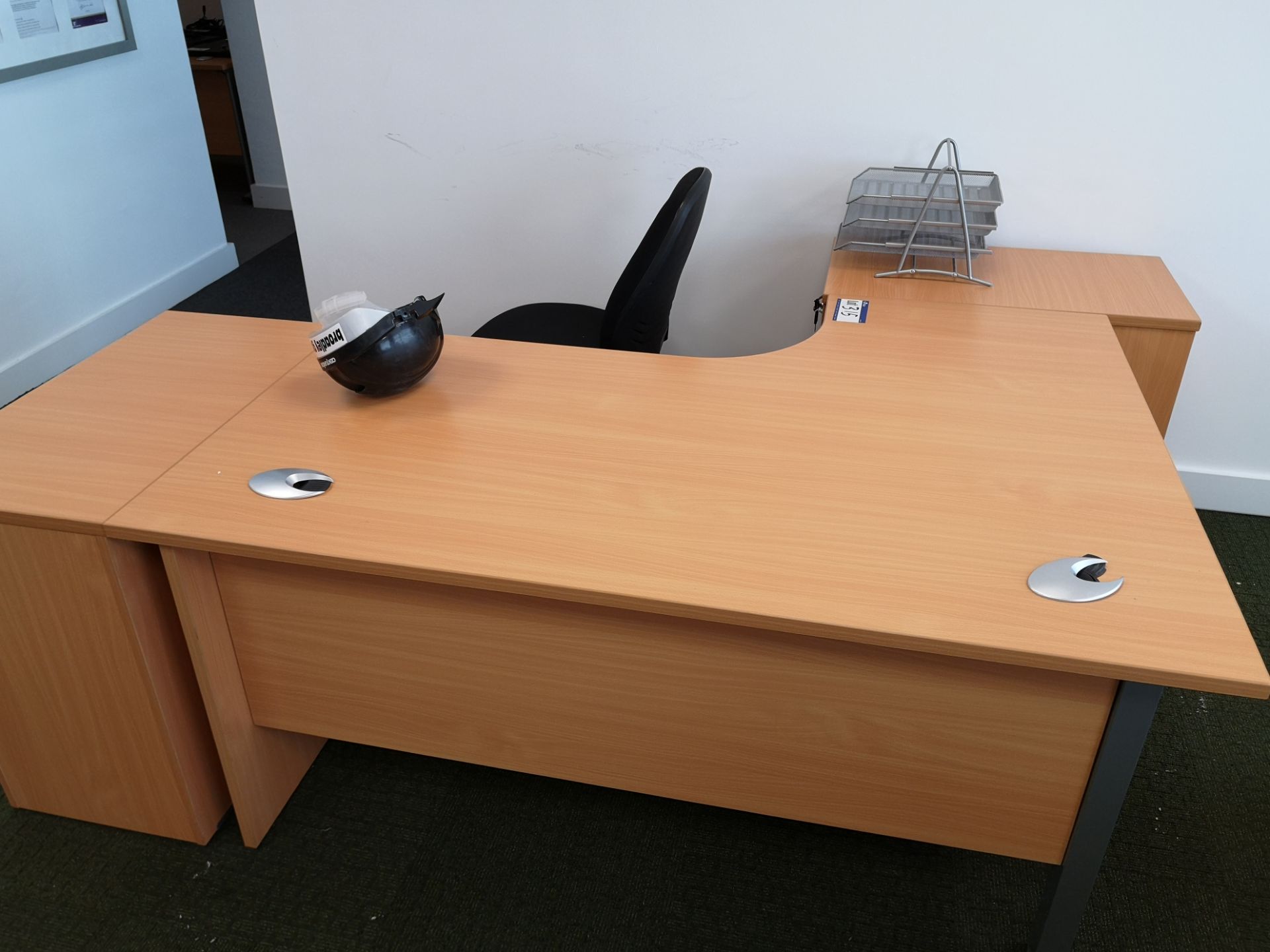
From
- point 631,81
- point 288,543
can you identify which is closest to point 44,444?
point 288,543

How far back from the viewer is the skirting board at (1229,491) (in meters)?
2.66

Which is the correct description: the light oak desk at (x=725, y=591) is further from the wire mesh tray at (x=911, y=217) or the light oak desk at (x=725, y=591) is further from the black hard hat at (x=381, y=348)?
the wire mesh tray at (x=911, y=217)

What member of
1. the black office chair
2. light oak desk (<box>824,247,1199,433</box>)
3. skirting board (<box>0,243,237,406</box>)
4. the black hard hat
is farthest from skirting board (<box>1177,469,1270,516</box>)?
skirting board (<box>0,243,237,406</box>)

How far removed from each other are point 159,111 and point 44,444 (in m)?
2.65

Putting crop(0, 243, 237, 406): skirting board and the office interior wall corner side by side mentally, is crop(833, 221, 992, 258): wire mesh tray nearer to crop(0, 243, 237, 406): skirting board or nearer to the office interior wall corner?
crop(0, 243, 237, 406): skirting board

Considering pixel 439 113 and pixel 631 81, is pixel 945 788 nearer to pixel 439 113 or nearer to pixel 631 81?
pixel 631 81

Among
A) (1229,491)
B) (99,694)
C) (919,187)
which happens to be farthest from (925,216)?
(99,694)

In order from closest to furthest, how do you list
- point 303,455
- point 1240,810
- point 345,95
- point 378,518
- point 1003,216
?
point 378,518 < point 303,455 < point 1240,810 < point 1003,216 < point 345,95

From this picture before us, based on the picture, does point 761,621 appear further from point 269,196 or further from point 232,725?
point 269,196

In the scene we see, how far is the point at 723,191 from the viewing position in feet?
8.42

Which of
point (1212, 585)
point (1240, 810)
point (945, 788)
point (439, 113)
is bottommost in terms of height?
point (1240, 810)

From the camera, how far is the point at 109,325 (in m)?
3.50

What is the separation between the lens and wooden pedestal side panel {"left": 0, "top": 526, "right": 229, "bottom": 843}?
4.72 feet

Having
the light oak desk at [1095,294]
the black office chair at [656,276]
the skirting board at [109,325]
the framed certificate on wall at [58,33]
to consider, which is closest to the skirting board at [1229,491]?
the light oak desk at [1095,294]
